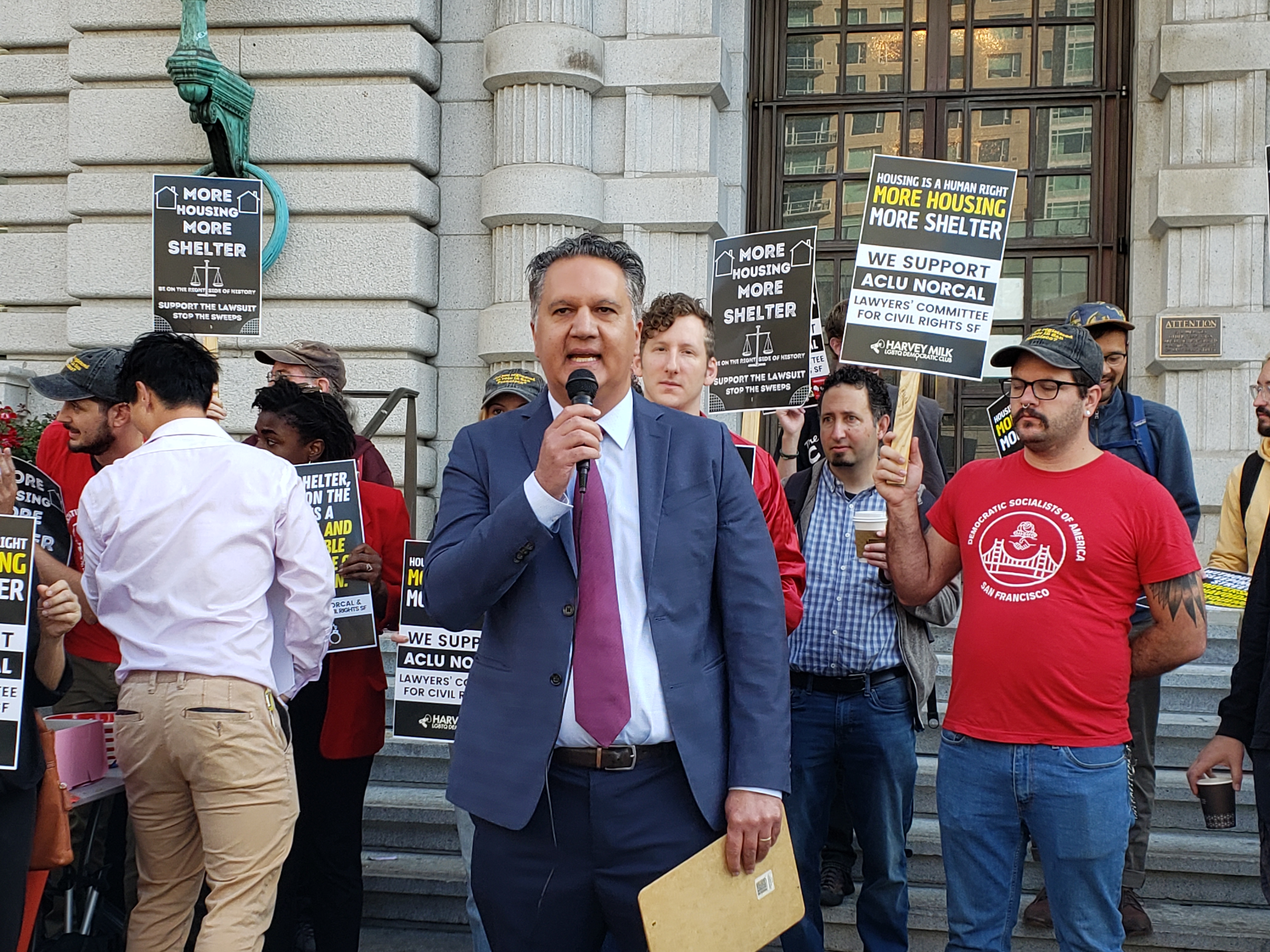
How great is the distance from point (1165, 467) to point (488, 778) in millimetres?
3480

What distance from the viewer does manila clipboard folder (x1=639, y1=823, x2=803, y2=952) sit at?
8.04ft

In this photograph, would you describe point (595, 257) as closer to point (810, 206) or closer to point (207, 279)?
point (207, 279)

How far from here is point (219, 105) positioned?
25.9 feet

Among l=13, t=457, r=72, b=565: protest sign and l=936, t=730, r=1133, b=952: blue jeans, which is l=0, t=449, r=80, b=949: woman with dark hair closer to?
l=13, t=457, r=72, b=565: protest sign

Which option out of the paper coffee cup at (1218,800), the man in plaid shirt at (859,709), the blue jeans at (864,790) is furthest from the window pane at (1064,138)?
the paper coffee cup at (1218,800)

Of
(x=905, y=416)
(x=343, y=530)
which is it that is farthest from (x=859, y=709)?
(x=343, y=530)

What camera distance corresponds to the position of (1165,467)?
4980mm

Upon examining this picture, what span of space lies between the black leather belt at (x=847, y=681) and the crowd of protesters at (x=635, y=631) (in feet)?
0.05

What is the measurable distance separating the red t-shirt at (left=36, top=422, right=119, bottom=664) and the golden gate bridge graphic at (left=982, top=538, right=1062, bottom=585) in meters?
3.02

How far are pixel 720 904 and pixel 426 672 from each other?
2455 mm

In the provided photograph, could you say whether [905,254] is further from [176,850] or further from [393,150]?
[393,150]

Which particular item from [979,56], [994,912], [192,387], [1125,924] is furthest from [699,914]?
[979,56]

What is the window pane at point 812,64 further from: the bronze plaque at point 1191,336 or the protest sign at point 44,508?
the protest sign at point 44,508

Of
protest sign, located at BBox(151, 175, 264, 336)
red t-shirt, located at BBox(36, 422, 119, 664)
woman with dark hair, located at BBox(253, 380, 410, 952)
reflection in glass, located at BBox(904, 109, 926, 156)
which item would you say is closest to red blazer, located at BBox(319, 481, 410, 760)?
woman with dark hair, located at BBox(253, 380, 410, 952)
